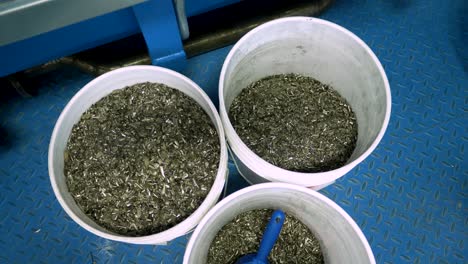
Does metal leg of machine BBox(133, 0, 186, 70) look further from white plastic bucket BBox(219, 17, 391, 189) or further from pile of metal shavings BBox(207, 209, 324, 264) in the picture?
pile of metal shavings BBox(207, 209, 324, 264)

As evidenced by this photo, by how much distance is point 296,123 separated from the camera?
92 cm

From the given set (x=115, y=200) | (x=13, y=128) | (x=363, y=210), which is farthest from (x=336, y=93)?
(x=13, y=128)

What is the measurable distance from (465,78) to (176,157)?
0.91m

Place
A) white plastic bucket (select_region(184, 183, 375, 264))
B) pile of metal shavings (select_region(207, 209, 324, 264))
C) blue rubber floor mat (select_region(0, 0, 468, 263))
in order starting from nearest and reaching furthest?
white plastic bucket (select_region(184, 183, 375, 264)) < pile of metal shavings (select_region(207, 209, 324, 264)) < blue rubber floor mat (select_region(0, 0, 468, 263))

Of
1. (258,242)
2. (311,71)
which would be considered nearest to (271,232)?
(258,242)

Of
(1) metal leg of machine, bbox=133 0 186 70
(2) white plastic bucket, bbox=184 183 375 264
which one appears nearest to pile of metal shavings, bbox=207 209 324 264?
(2) white plastic bucket, bbox=184 183 375 264

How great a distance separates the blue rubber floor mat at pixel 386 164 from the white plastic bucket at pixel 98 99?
243 mm

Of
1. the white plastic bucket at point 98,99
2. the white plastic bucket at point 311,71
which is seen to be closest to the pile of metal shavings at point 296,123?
the white plastic bucket at point 311,71

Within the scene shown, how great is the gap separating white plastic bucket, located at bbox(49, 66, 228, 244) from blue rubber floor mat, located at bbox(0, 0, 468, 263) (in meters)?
0.24

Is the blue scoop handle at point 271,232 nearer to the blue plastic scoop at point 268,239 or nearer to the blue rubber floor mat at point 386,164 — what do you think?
the blue plastic scoop at point 268,239

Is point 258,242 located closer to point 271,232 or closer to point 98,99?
point 271,232

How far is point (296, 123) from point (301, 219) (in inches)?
8.9

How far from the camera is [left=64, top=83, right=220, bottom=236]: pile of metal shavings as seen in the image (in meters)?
0.79

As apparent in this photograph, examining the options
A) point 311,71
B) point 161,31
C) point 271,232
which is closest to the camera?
point 271,232
